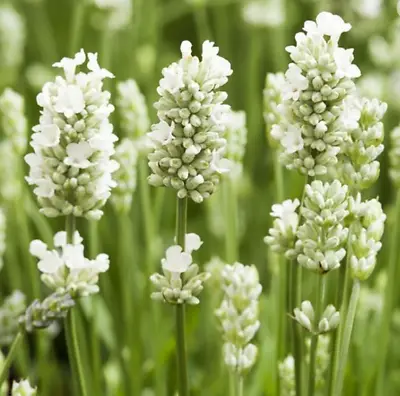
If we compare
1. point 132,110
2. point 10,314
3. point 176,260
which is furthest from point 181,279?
point 132,110

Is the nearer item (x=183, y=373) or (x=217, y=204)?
(x=183, y=373)

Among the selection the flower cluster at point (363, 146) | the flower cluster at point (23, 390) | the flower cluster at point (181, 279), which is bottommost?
the flower cluster at point (23, 390)

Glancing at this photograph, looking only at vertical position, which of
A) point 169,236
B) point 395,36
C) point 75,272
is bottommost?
point 169,236

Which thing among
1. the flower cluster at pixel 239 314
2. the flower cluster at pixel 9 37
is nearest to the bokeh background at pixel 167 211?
the flower cluster at pixel 9 37

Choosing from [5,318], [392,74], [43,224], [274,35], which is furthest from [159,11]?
[5,318]

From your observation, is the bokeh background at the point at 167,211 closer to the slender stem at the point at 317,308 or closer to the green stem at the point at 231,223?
the green stem at the point at 231,223

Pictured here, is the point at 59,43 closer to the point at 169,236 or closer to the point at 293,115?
the point at 169,236
